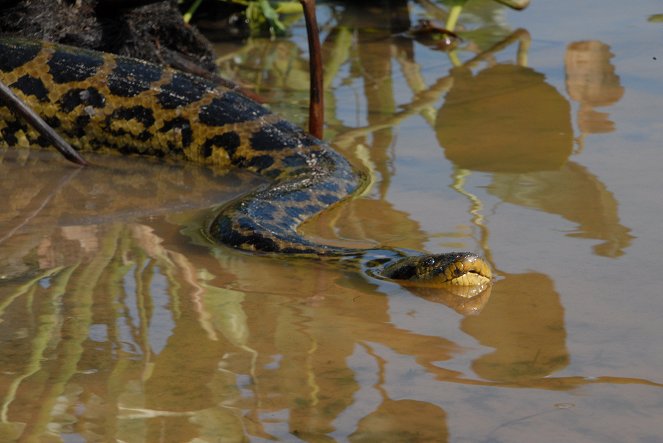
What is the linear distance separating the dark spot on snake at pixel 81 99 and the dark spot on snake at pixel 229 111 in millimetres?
677

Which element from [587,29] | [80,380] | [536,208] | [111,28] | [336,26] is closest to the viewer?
[80,380]

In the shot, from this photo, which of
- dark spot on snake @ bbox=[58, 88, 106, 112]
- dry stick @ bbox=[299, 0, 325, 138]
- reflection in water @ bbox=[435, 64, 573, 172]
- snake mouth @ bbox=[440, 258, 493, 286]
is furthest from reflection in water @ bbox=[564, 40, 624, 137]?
dark spot on snake @ bbox=[58, 88, 106, 112]

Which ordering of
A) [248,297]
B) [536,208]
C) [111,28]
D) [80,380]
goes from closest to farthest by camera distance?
[80,380] < [248,297] < [536,208] < [111,28]

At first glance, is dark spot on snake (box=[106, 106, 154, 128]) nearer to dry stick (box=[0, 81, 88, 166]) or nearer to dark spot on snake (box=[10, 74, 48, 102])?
dark spot on snake (box=[10, 74, 48, 102])

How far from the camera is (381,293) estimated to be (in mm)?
4867

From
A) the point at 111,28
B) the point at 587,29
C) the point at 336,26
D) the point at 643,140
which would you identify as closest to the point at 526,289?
the point at 643,140

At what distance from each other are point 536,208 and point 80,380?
2828mm

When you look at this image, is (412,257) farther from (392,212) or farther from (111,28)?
(111,28)

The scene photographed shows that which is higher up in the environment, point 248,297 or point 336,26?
point 336,26

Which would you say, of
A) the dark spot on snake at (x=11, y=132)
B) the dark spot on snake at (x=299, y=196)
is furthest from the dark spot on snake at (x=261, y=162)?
the dark spot on snake at (x=11, y=132)

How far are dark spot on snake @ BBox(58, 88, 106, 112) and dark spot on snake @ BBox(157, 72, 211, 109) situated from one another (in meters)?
0.39

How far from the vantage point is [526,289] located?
15.8 ft

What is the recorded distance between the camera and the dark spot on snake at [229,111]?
747cm

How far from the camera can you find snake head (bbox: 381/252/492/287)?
482 cm
